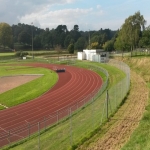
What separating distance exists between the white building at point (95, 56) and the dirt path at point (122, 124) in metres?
44.5

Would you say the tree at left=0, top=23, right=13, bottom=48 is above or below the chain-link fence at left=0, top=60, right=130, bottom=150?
above

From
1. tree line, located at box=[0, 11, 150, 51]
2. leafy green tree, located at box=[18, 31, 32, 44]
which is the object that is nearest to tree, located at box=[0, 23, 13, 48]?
A: tree line, located at box=[0, 11, 150, 51]

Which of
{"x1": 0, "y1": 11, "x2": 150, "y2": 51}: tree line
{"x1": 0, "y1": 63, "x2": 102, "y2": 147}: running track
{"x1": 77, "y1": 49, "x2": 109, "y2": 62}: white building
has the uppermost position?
{"x1": 0, "y1": 11, "x2": 150, "y2": 51}: tree line

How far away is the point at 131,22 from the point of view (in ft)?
245

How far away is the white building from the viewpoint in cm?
7350

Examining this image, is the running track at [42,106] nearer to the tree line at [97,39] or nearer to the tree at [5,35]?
the tree line at [97,39]

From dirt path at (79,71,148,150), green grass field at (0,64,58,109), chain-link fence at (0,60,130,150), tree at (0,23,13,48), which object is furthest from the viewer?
tree at (0,23,13,48)

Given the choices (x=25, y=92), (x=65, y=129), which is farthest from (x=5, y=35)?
(x=65, y=129)

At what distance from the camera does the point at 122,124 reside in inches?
769

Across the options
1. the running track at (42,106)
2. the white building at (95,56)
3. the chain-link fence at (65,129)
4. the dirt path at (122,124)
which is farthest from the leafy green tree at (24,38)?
the dirt path at (122,124)

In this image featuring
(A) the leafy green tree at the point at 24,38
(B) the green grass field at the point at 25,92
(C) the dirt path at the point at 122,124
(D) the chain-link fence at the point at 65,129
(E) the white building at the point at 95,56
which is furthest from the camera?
(A) the leafy green tree at the point at 24,38

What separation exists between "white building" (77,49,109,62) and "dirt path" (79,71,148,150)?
146 feet

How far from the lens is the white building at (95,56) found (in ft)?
241

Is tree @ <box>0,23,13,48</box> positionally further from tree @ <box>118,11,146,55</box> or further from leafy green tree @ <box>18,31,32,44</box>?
tree @ <box>118,11,146,55</box>
